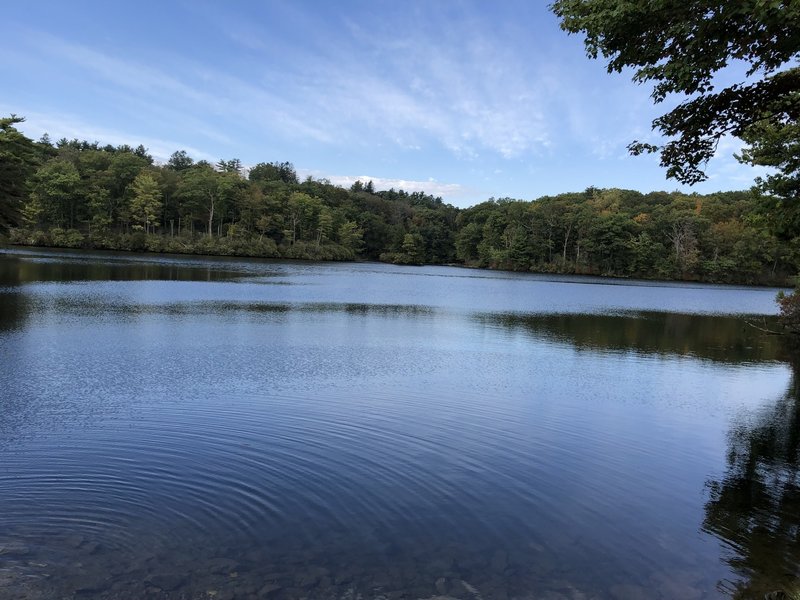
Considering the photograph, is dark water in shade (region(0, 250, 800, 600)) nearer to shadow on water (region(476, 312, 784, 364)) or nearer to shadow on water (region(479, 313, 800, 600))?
shadow on water (region(479, 313, 800, 600))

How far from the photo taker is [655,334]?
23750 millimetres

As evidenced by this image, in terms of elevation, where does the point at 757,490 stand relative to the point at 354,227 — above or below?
below

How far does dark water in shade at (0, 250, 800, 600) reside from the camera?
4.88 meters

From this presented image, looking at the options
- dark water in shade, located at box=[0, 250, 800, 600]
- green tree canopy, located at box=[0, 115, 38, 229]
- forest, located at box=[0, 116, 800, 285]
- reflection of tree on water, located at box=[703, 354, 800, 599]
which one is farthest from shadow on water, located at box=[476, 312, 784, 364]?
forest, located at box=[0, 116, 800, 285]

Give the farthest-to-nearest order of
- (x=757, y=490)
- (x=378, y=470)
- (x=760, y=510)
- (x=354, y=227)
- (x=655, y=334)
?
1. (x=354, y=227)
2. (x=655, y=334)
3. (x=757, y=490)
4. (x=378, y=470)
5. (x=760, y=510)

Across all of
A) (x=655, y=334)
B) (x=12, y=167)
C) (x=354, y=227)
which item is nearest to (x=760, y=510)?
(x=655, y=334)

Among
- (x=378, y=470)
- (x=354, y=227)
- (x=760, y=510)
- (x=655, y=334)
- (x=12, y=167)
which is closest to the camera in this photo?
(x=760, y=510)

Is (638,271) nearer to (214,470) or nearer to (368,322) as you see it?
(368,322)

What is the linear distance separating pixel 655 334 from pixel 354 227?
264 feet

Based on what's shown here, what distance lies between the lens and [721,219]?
87875 millimetres

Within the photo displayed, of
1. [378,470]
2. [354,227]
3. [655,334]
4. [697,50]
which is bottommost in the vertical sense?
[378,470]

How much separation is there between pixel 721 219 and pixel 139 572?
10118cm

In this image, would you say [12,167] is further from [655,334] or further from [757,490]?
[757,490]

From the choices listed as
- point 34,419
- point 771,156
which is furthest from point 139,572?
point 771,156
